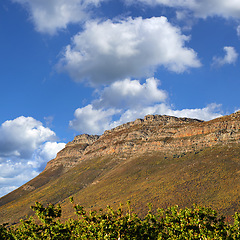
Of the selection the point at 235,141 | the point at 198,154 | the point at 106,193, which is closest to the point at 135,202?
the point at 106,193

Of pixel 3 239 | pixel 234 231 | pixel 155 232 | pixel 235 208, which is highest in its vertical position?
pixel 3 239

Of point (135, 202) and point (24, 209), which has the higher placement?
point (24, 209)

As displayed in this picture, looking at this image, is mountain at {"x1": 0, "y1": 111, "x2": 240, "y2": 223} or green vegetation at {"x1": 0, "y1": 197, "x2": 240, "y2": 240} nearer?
green vegetation at {"x1": 0, "y1": 197, "x2": 240, "y2": 240}

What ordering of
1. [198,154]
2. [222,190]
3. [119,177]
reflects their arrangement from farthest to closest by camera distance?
[119,177] → [198,154] → [222,190]

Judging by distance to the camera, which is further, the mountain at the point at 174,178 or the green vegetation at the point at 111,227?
the mountain at the point at 174,178

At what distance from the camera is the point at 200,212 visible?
3491cm

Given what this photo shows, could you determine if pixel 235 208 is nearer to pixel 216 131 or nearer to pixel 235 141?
pixel 235 141

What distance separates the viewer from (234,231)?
3625cm

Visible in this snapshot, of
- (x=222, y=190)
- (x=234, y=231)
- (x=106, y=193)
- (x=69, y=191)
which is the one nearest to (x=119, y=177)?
(x=106, y=193)

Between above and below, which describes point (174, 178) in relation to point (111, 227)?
below

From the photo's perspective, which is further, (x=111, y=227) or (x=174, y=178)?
(x=174, y=178)

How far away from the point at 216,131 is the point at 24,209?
121 meters

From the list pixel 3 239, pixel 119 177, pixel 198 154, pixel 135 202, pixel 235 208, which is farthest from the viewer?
pixel 119 177

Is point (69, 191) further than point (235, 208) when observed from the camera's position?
Yes
